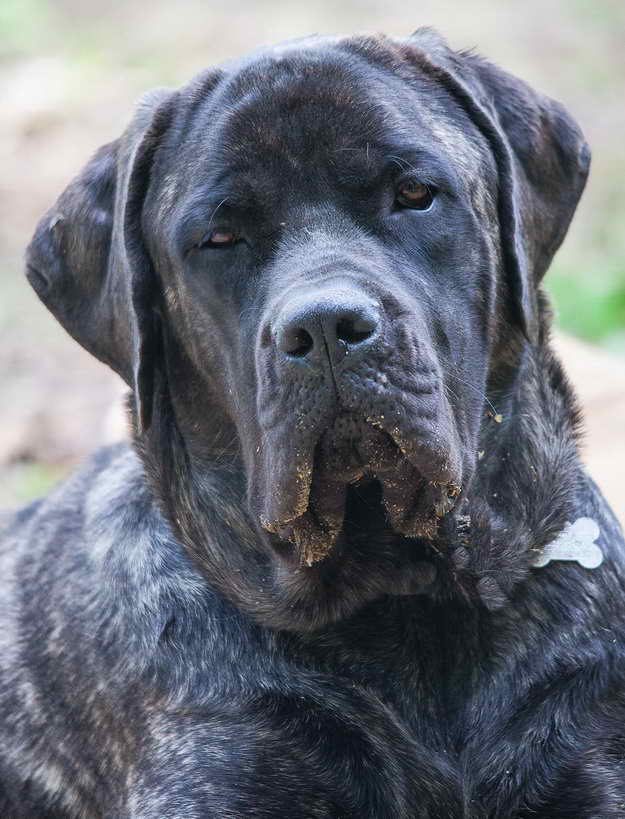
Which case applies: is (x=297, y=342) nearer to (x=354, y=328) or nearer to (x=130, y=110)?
(x=354, y=328)

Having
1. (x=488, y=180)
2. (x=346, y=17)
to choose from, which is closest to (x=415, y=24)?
(x=346, y=17)

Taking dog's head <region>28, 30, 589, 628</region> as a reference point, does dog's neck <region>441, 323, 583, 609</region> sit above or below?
below

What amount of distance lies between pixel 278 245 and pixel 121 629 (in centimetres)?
130

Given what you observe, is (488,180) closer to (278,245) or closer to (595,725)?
(278,245)

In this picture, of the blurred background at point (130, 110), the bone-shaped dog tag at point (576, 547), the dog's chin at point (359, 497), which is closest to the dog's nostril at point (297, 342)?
the dog's chin at point (359, 497)

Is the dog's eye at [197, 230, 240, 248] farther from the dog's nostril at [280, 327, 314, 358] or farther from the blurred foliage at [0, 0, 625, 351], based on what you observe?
the blurred foliage at [0, 0, 625, 351]

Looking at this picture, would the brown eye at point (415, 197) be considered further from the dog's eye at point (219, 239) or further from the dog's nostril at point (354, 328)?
the dog's nostril at point (354, 328)

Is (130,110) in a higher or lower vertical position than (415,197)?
lower

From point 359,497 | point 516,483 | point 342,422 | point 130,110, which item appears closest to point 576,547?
point 516,483

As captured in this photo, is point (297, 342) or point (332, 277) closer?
point (297, 342)

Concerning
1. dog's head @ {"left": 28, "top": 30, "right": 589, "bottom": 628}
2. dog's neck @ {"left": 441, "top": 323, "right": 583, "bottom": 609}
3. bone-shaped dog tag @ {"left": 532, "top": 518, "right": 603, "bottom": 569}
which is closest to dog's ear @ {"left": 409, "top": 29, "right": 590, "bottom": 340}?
dog's head @ {"left": 28, "top": 30, "right": 589, "bottom": 628}

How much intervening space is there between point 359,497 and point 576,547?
0.73 meters

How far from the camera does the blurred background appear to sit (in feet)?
27.3

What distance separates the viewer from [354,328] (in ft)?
12.0
